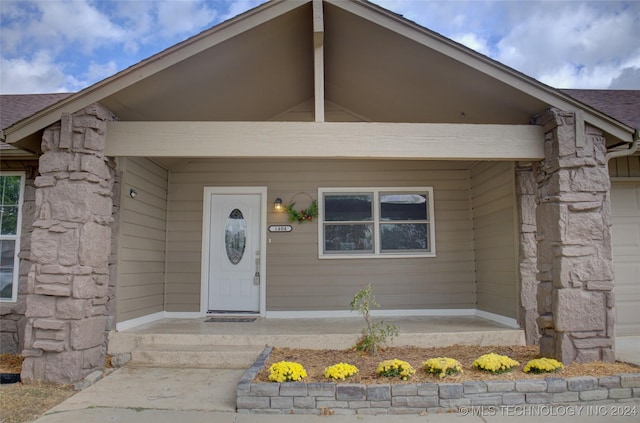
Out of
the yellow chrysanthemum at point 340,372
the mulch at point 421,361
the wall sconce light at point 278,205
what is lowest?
Answer: the mulch at point 421,361

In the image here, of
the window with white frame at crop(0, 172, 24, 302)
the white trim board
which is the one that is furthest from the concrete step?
the window with white frame at crop(0, 172, 24, 302)

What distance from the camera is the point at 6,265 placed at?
198 inches

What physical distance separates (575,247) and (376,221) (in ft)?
9.37

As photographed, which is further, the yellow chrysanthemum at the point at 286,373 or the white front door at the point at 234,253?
the white front door at the point at 234,253

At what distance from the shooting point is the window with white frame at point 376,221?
6285 millimetres

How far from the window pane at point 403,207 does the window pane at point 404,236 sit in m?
0.13

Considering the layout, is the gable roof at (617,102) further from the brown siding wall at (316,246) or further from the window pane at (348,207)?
the window pane at (348,207)

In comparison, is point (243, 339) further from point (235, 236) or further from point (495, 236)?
point (495, 236)

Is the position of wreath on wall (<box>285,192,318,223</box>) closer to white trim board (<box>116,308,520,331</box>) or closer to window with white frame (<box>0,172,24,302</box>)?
white trim board (<box>116,308,520,331</box>)

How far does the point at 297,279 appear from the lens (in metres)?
6.17

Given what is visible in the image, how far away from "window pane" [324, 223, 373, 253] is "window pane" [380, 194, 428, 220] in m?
0.35

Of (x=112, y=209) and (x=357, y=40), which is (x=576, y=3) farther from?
(x=112, y=209)

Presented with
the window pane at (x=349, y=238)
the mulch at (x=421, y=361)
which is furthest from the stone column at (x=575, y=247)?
the window pane at (x=349, y=238)

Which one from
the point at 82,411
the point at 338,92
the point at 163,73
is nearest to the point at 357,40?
the point at 338,92
